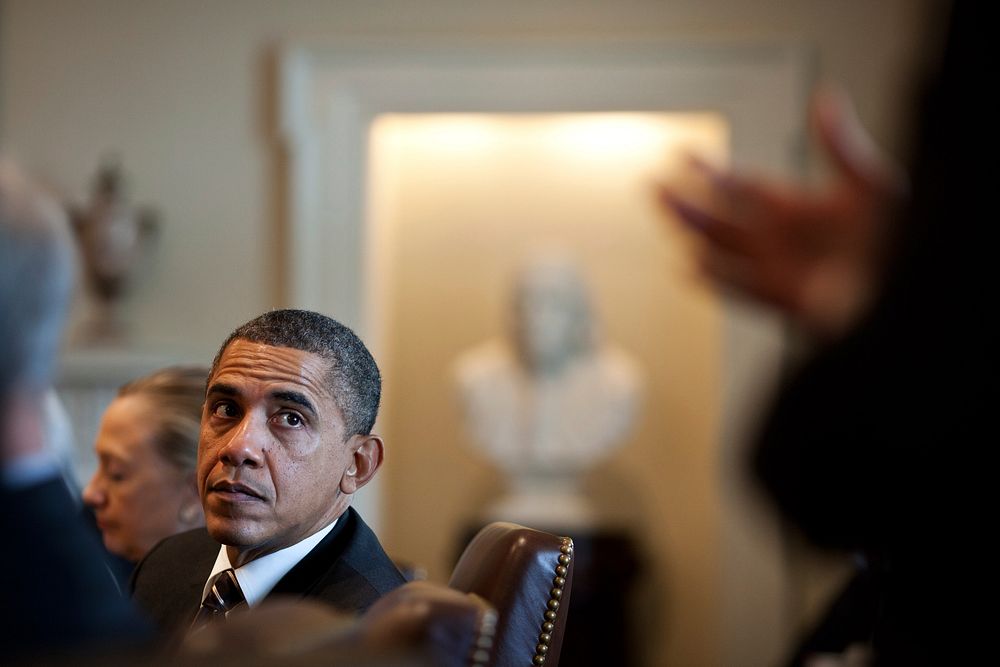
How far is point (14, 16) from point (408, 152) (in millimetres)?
2208

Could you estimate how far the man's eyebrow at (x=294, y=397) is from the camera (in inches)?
86.3

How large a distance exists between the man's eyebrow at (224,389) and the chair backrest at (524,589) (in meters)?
0.50

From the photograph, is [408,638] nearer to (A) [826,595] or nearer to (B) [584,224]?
(A) [826,595]

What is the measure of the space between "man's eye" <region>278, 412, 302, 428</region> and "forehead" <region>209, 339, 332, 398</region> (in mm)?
51

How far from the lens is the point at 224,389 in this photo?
2.24 m

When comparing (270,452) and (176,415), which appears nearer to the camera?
(270,452)

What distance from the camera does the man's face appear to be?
2174 mm

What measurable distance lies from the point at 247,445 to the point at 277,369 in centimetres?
14

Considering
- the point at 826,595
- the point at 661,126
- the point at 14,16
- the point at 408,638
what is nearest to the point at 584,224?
the point at 661,126

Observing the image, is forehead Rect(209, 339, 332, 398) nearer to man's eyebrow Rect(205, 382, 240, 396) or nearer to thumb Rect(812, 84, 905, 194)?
man's eyebrow Rect(205, 382, 240, 396)

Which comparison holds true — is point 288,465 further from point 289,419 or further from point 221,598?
point 221,598

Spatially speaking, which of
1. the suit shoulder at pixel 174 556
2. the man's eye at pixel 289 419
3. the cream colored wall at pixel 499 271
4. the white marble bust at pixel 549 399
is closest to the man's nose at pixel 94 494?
the suit shoulder at pixel 174 556

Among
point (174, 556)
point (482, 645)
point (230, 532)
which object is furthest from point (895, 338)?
point (174, 556)

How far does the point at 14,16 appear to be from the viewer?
677 centimetres
